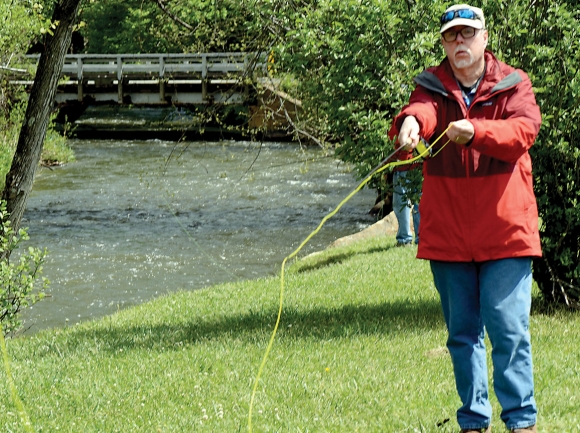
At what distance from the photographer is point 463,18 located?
4.04 m

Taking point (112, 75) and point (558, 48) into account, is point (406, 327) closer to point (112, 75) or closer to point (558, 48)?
point (558, 48)

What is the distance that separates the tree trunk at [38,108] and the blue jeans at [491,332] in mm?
5686

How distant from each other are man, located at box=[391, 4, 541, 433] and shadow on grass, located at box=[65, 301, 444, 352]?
2869 mm

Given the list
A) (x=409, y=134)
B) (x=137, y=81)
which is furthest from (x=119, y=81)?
(x=409, y=134)

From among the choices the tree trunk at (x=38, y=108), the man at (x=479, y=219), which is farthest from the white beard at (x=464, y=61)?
the tree trunk at (x=38, y=108)

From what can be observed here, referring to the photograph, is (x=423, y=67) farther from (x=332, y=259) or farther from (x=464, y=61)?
(x=332, y=259)

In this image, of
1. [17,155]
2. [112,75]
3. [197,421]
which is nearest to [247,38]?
[17,155]

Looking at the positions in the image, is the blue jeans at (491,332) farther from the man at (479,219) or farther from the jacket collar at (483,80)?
the jacket collar at (483,80)

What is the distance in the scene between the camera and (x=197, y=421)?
4.90 metres

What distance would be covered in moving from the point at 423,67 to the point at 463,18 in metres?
3.33

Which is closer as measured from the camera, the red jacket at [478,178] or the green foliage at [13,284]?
the red jacket at [478,178]

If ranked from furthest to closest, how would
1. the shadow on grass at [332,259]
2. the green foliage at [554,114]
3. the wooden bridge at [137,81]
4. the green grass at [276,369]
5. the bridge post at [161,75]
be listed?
1. the wooden bridge at [137,81]
2. the bridge post at [161,75]
3. the shadow on grass at [332,259]
4. the green foliage at [554,114]
5. the green grass at [276,369]

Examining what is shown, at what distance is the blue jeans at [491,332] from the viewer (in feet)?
13.3

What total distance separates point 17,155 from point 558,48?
514 centimetres
